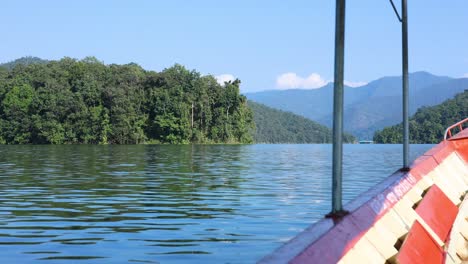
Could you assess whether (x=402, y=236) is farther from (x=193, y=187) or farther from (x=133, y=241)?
(x=193, y=187)

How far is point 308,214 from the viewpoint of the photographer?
14.9 meters

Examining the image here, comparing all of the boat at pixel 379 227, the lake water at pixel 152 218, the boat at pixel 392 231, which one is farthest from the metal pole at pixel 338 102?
the lake water at pixel 152 218

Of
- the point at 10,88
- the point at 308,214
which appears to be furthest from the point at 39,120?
the point at 308,214

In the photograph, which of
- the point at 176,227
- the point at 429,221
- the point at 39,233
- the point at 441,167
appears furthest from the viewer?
the point at 441,167

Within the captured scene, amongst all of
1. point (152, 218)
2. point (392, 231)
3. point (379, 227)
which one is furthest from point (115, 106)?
point (379, 227)

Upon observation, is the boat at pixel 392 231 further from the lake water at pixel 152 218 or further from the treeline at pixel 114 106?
the treeline at pixel 114 106

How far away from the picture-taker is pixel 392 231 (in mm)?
7770

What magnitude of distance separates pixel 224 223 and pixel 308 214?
258 cm

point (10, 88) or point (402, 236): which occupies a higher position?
point (10, 88)

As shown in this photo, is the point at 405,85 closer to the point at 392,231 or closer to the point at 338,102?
the point at 392,231

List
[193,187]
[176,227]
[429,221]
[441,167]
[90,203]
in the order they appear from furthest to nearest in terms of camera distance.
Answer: [193,187], [90,203], [441,167], [176,227], [429,221]

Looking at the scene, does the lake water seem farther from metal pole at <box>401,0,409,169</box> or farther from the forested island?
the forested island

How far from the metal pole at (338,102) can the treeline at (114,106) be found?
10991 cm

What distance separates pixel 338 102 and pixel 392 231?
1931 millimetres
